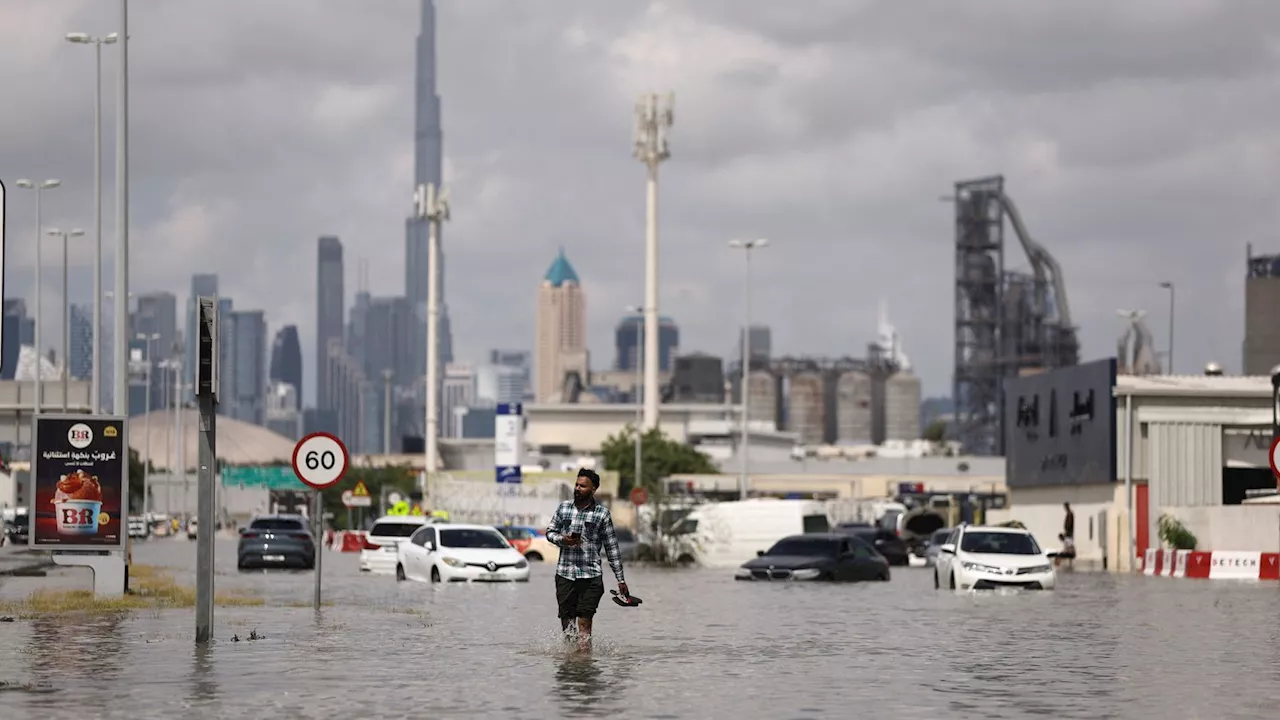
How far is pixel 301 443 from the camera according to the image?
27.4 meters

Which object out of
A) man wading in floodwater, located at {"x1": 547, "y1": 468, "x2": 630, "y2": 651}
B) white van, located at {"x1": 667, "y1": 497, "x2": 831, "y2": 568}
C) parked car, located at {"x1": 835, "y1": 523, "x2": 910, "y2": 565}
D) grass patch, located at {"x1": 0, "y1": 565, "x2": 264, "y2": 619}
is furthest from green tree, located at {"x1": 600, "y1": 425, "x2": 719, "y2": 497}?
man wading in floodwater, located at {"x1": 547, "y1": 468, "x2": 630, "y2": 651}

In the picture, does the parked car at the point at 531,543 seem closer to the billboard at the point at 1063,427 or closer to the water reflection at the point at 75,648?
the billboard at the point at 1063,427

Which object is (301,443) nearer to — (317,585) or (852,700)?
(317,585)

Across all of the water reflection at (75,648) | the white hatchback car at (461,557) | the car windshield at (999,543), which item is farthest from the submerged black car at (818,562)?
the water reflection at (75,648)

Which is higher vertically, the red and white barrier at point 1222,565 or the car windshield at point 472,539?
the car windshield at point 472,539

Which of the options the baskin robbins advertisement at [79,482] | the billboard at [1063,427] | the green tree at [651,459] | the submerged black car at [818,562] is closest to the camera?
the baskin robbins advertisement at [79,482]

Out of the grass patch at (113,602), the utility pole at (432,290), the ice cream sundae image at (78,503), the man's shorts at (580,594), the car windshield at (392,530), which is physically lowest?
the car windshield at (392,530)

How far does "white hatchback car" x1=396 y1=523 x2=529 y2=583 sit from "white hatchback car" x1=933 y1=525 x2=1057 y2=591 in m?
8.38

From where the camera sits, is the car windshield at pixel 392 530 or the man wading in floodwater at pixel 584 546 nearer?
the man wading in floodwater at pixel 584 546

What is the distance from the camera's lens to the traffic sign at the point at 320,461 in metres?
27.6

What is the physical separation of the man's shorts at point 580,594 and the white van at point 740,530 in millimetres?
40325

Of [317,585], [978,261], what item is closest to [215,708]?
[317,585]

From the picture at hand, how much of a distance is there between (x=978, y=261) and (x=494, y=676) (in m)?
172

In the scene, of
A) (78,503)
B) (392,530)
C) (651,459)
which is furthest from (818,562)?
(651,459)
